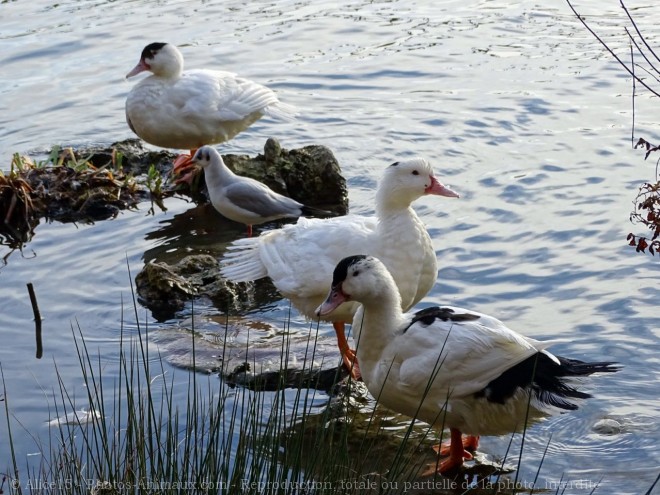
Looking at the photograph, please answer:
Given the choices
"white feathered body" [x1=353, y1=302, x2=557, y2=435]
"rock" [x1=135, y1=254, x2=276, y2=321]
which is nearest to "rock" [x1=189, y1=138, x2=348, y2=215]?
"rock" [x1=135, y1=254, x2=276, y2=321]

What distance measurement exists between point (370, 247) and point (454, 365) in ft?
5.11

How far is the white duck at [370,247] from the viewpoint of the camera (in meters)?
6.88

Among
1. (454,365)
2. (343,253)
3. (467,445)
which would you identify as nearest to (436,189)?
(343,253)

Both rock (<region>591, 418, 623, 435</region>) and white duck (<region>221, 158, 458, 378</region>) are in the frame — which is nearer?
rock (<region>591, 418, 623, 435</region>)

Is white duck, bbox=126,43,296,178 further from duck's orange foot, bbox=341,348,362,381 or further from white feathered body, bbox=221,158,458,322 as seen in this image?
duck's orange foot, bbox=341,348,362,381

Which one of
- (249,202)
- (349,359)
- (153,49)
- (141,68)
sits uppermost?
(153,49)

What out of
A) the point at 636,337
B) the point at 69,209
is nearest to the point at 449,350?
the point at 636,337

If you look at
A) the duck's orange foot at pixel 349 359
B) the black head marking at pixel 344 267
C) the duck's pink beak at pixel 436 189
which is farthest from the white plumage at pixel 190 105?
the black head marking at pixel 344 267

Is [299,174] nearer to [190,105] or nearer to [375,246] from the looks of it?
[190,105]

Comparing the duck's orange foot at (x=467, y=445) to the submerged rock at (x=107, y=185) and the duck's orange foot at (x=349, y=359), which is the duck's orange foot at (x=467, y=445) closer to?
the duck's orange foot at (x=349, y=359)

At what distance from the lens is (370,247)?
6.97 metres

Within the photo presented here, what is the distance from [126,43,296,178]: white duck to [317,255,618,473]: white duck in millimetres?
5468

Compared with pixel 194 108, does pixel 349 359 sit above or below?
below

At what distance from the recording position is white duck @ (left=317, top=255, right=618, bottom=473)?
553 cm
